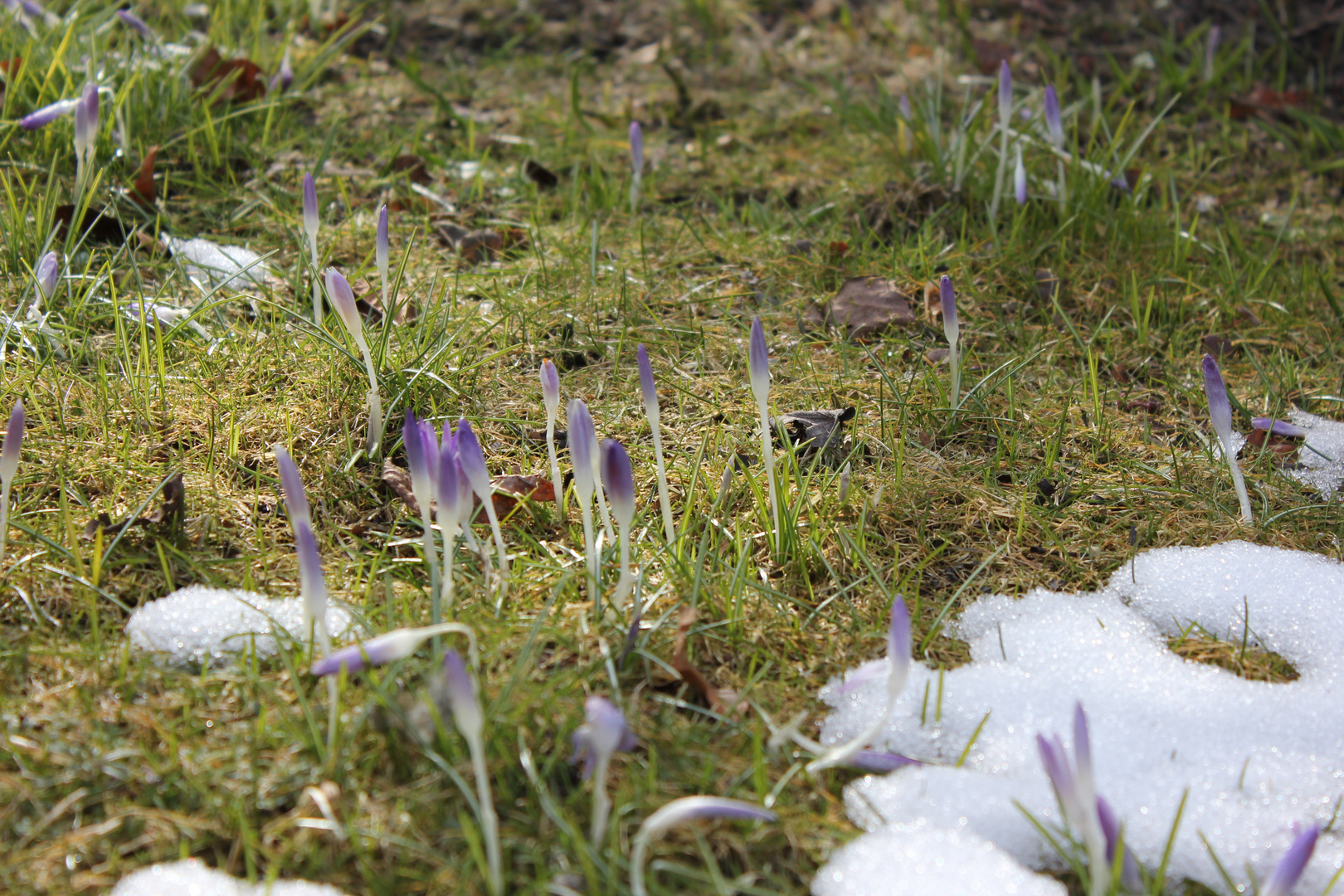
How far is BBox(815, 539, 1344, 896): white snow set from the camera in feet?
4.65

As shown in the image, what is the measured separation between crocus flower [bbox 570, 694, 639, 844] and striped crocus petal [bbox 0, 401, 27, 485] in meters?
0.99

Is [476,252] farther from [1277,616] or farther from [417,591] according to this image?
[1277,616]

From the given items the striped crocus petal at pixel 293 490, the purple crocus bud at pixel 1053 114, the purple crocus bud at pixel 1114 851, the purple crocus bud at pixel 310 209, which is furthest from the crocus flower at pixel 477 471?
the purple crocus bud at pixel 1053 114

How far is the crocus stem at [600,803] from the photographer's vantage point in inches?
48.3

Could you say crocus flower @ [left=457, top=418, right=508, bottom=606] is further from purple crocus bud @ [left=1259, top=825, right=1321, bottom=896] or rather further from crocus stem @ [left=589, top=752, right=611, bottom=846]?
purple crocus bud @ [left=1259, top=825, right=1321, bottom=896]

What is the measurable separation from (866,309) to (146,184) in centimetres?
206

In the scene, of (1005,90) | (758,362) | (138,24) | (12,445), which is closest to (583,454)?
(758,362)

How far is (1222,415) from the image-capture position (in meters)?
1.98

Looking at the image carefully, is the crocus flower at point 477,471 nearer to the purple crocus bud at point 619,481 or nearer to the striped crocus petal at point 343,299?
the purple crocus bud at point 619,481

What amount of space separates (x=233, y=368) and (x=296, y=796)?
1200 mm

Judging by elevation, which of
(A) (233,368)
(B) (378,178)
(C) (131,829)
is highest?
(B) (378,178)

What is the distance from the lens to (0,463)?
160 centimetres

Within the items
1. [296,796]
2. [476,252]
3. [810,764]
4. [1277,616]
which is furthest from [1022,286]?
[296,796]

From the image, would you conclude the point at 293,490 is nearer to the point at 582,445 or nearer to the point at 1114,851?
the point at 582,445
